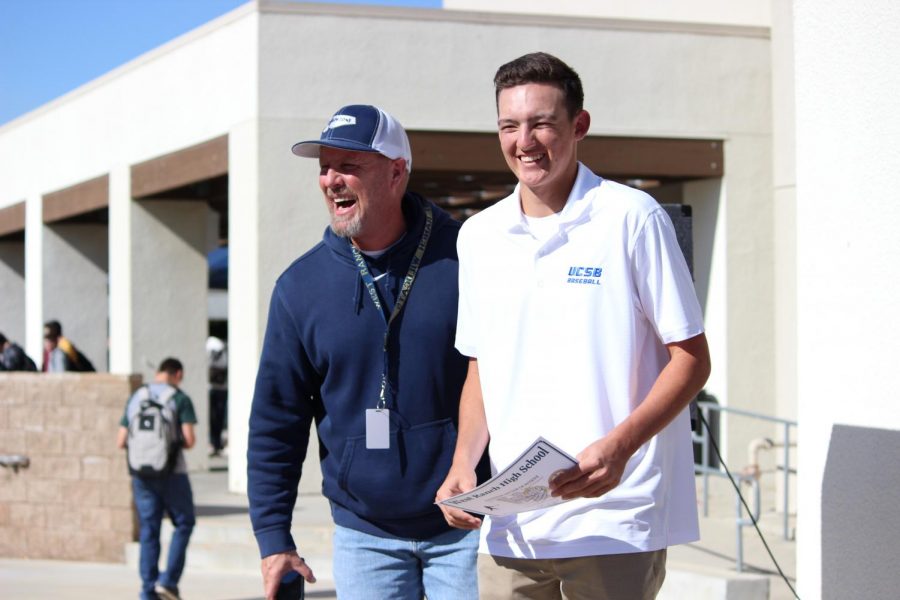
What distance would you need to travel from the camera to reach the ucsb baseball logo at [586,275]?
308 centimetres

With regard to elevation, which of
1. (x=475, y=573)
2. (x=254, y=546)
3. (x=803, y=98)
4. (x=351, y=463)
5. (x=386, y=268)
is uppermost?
(x=803, y=98)

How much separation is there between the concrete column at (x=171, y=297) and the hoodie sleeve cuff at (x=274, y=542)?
42.2ft

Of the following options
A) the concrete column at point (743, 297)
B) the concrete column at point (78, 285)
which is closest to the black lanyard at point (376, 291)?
the concrete column at point (743, 297)

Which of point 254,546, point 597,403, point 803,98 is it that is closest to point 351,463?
point 597,403

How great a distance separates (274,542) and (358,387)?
1.74 feet

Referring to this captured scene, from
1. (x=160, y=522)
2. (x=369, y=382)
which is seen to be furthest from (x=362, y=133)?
(x=160, y=522)

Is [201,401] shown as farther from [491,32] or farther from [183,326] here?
[491,32]

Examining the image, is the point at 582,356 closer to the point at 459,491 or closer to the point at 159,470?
the point at 459,491

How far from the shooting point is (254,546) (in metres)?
11.4

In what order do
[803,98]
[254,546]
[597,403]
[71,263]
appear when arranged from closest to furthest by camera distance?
[597,403], [803,98], [254,546], [71,263]

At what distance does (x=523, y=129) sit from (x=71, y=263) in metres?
18.5

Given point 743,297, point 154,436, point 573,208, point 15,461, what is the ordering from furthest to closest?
point 743,297, point 15,461, point 154,436, point 573,208

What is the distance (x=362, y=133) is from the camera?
3.90 meters

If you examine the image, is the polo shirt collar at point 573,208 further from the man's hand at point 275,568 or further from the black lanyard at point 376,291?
the man's hand at point 275,568
